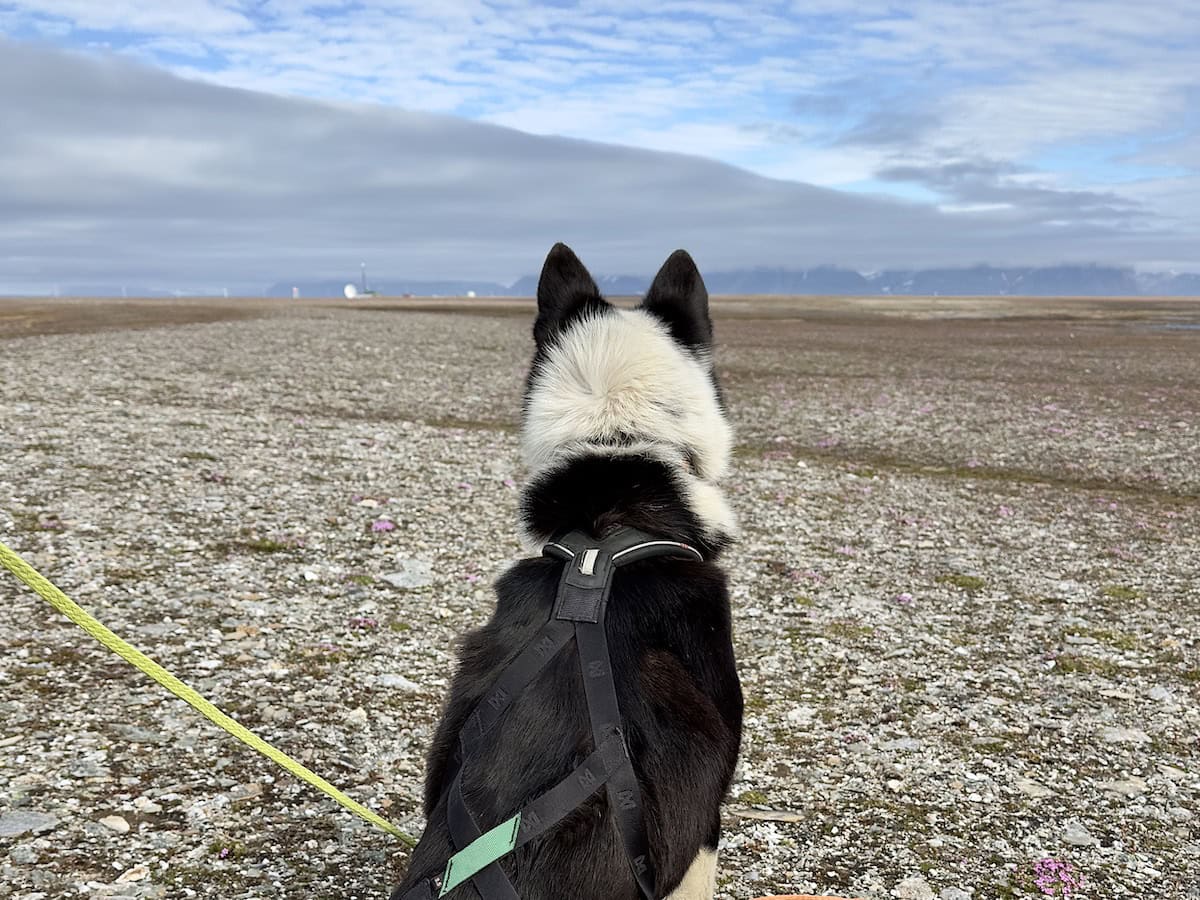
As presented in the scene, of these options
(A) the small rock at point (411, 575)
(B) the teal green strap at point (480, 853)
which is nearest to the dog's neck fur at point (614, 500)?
(B) the teal green strap at point (480, 853)

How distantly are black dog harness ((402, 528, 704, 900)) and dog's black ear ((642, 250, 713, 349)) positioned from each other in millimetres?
1661

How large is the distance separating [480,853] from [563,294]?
292 cm

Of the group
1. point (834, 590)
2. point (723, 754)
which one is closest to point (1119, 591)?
point (834, 590)

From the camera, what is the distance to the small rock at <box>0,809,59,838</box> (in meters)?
5.03

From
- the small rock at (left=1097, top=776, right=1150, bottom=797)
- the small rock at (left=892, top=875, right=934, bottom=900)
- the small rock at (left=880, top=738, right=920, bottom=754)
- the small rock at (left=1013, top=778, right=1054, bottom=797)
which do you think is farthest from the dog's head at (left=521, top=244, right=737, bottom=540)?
the small rock at (left=1097, top=776, right=1150, bottom=797)

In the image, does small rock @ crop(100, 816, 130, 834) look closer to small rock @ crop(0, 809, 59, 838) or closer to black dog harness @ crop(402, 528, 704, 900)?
small rock @ crop(0, 809, 59, 838)

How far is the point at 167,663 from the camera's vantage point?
7.46m

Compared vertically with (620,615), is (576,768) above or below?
below

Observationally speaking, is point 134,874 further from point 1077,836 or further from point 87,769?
point 1077,836

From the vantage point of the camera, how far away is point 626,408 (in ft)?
13.8

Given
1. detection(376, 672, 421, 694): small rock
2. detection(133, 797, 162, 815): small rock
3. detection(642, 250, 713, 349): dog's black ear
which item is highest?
detection(642, 250, 713, 349): dog's black ear

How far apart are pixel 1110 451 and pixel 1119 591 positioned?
411 inches

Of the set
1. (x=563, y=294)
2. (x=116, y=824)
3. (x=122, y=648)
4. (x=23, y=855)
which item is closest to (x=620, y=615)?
(x=563, y=294)

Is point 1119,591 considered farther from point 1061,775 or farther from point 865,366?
point 865,366
